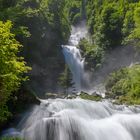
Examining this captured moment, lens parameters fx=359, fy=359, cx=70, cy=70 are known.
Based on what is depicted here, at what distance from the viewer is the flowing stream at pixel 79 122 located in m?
23.3

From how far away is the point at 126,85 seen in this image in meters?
45.1

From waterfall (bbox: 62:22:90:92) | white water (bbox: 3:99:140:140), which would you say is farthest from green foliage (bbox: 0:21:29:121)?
waterfall (bbox: 62:22:90:92)

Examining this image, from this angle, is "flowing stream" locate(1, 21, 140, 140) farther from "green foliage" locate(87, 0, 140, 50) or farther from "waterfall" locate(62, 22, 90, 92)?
"green foliage" locate(87, 0, 140, 50)

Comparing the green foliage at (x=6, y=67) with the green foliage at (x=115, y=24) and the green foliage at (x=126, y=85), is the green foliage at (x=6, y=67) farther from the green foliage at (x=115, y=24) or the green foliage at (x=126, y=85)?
the green foliage at (x=115, y=24)

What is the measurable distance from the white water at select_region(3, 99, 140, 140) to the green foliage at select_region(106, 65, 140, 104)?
955 centimetres

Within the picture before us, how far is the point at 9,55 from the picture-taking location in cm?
2117

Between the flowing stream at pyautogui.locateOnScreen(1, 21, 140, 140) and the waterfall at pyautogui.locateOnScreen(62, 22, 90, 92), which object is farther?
the waterfall at pyautogui.locateOnScreen(62, 22, 90, 92)

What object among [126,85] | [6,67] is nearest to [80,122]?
[6,67]

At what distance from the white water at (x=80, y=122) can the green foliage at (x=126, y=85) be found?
955 cm

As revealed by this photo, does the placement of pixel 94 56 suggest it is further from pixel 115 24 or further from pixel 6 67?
pixel 6 67

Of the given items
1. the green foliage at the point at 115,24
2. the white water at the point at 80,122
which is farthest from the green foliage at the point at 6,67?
the green foliage at the point at 115,24

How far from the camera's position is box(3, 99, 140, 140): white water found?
76.4 ft

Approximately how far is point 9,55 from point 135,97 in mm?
22307

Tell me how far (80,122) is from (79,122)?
0.13 metres
